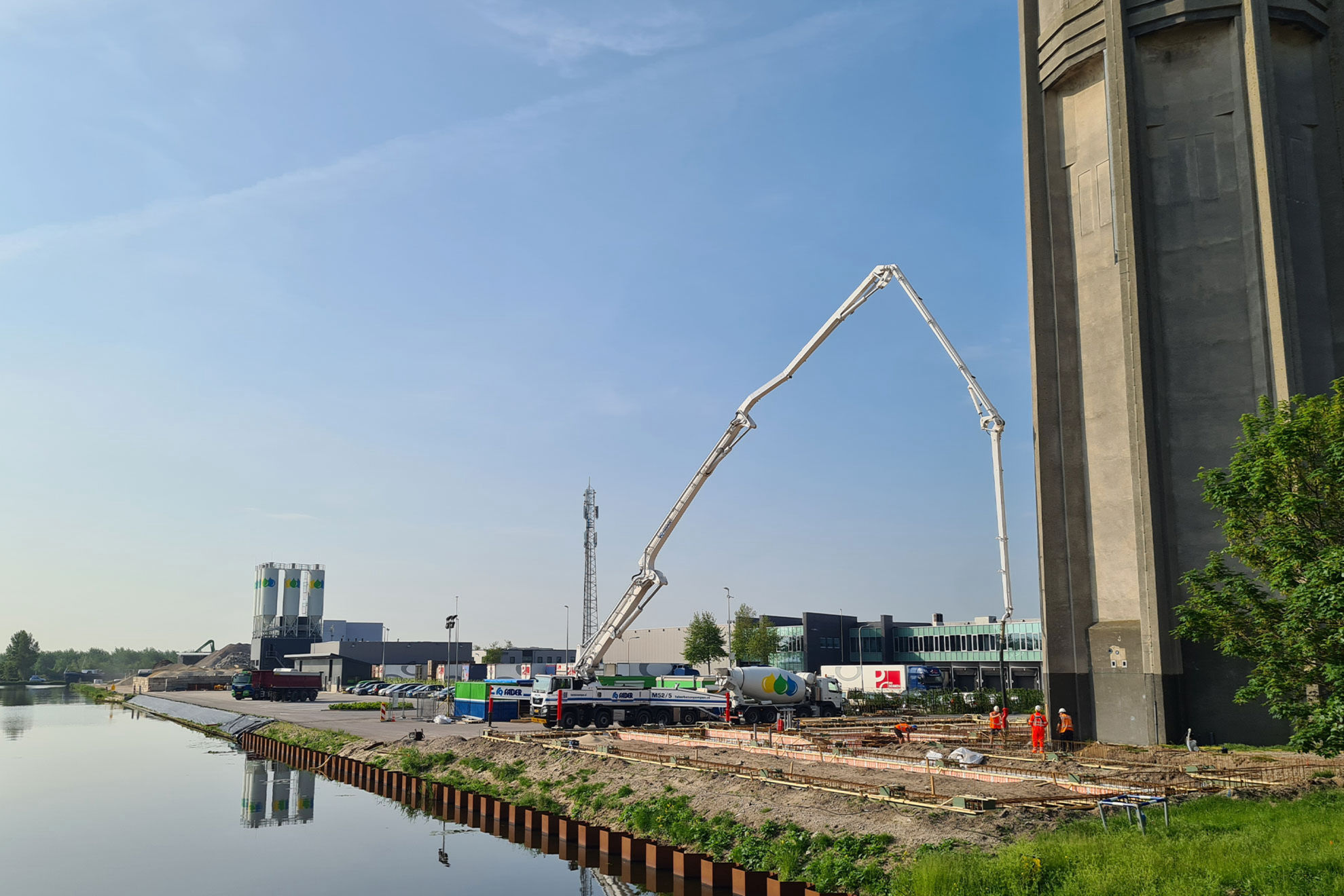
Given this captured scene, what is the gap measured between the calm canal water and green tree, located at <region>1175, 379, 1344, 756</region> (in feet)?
50.9

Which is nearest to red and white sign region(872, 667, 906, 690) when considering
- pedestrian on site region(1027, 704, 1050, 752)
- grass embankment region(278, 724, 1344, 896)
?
pedestrian on site region(1027, 704, 1050, 752)

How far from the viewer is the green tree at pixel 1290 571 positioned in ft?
67.1

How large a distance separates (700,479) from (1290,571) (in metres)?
40.1

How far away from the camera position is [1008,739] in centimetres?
4175

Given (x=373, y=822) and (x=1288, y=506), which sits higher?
(x=1288, y=506)

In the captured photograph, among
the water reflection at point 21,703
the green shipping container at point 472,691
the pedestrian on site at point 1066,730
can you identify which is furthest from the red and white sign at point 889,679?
the water reflection at point 21,703

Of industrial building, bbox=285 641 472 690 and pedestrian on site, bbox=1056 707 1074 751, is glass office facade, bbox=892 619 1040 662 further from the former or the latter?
pedestrian on site, bbox=1056 707 1074 751

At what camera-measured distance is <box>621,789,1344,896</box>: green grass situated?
15.6 m

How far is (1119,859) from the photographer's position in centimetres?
1706

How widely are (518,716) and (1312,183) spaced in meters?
49.7

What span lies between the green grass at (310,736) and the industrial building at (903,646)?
6259cm

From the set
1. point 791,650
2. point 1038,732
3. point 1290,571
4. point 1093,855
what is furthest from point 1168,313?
point 791,650

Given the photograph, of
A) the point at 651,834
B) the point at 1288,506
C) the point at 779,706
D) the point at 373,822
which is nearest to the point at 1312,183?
the point at 1288,506

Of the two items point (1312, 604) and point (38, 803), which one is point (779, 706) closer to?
point (38, 803)
